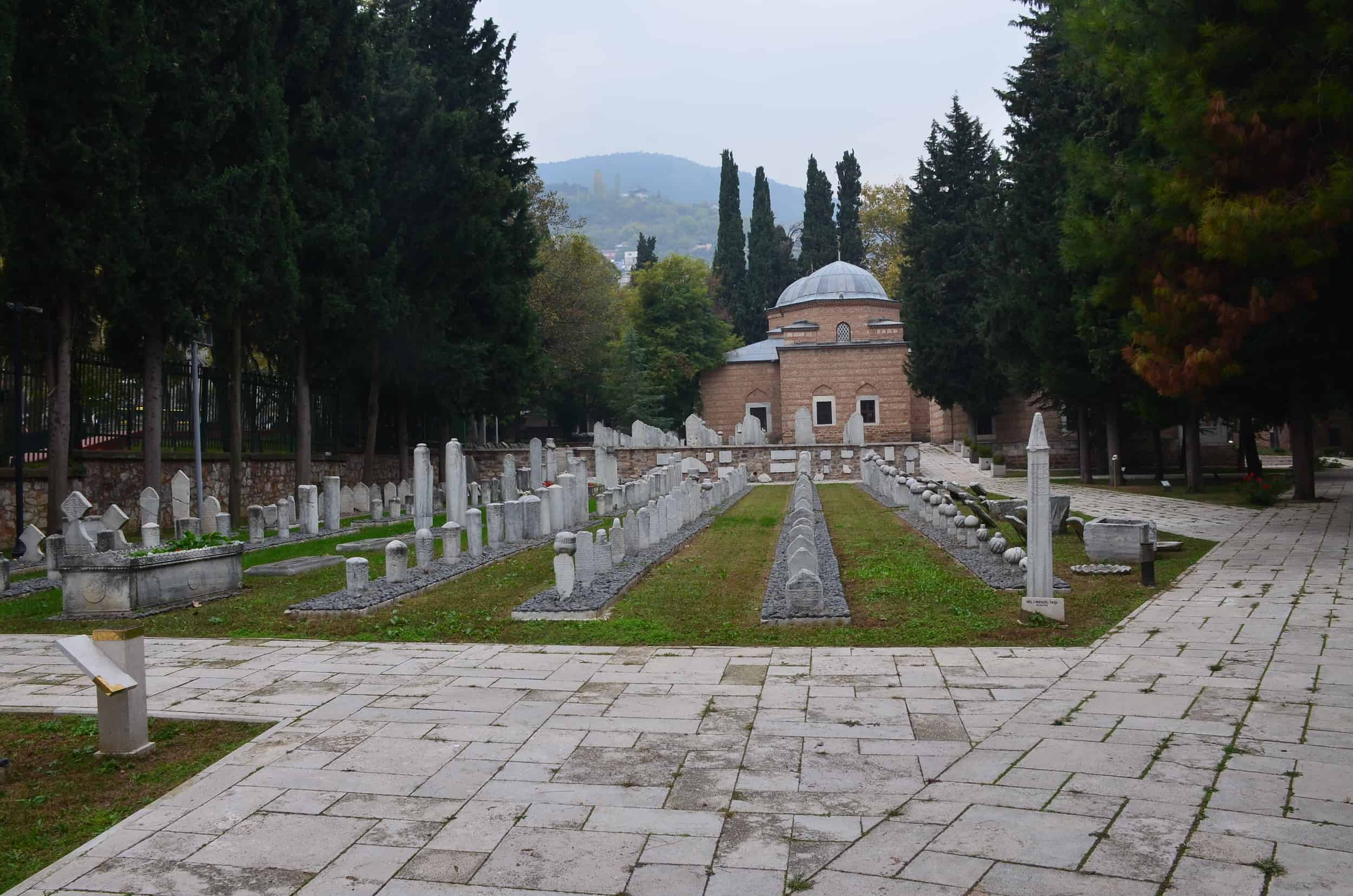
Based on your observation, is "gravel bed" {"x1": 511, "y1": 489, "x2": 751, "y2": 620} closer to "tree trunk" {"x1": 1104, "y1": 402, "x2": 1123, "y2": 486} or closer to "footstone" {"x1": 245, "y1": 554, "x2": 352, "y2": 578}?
"footstone" {"x1": 245, "y1": 554, "x2": 352, "y2": 578}

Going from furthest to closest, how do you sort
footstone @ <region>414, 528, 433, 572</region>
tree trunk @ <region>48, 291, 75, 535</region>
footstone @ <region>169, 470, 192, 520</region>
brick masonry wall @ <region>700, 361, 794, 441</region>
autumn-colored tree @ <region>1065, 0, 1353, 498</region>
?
brick masonry wall @ <region>700, 361, 794, 441</region>, footstone @ <region>169, 470, 192, 520</region>, tree trunk @ <region>48, 291, 75, 535</region>, autumn-colored tree @ <region>1065, 0, 1353, 498</region>, footstone @ <region>414, 528, 433, 572</region>

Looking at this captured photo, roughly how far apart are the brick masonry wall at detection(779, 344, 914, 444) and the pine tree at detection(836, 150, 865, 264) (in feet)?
36.4

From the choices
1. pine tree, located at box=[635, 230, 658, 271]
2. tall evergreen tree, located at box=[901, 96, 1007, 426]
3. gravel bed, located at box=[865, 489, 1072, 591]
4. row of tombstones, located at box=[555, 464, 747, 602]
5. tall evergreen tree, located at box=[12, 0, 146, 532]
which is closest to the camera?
row of tombstones, located at box=[555, 464, 747, 602]

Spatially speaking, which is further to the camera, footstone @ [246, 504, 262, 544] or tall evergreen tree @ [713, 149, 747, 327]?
tall evergreen tree @ [713, 149, 747, 327]

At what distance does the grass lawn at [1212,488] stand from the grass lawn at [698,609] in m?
7.06

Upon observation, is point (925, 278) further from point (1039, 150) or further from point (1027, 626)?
point (1027, 626)

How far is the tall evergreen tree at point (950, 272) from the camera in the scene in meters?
34.2

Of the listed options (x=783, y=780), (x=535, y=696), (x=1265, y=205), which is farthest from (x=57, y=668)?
(x=1265, y=205)

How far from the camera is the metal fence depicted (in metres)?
15.0

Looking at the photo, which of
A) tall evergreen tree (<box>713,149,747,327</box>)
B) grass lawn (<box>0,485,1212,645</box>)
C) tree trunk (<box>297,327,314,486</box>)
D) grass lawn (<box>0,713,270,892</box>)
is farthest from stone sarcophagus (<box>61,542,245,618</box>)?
tall evergreen tree (<box>713,149,747,327</box>)

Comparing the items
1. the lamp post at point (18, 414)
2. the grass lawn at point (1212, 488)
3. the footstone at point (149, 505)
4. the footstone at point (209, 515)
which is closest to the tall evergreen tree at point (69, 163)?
the lamp post at point (18, 414)

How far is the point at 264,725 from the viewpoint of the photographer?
17.0 ft

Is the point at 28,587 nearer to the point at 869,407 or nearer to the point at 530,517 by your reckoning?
the point at 530,517

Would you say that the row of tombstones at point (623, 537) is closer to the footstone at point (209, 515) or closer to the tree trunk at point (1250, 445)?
the footstone at point (209, 515)
